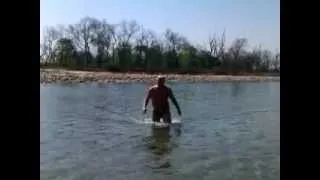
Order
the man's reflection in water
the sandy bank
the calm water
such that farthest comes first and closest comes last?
the sandy bank
the man's reflection in water
the calm water

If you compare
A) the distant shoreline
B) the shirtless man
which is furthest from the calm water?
the distant shoreline

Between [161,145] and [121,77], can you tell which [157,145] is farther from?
[121,77]

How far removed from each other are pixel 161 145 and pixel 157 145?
7 centimetres

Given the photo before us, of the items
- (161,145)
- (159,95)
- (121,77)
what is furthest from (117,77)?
(161,145)

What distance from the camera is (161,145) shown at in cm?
906

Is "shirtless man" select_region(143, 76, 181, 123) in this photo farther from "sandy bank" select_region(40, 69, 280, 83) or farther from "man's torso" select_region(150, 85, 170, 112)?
"sandy bank" select_region(40, 69, 280, 83)

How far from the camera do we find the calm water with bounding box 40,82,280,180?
681 centimetres

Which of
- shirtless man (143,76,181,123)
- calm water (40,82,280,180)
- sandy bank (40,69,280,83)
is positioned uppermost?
sandy bank (40,69,280,83)

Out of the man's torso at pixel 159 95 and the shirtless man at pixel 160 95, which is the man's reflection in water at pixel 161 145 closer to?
the shirtless man at pixel 160 95

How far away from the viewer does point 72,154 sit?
8.51 metres

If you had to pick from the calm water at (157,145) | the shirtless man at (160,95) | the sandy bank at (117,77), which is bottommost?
the calm water at (157,145)

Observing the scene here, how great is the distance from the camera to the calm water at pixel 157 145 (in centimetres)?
681

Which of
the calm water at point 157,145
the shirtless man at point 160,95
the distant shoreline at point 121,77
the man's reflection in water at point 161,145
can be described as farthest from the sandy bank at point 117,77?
the shirtless man at point 160,95
